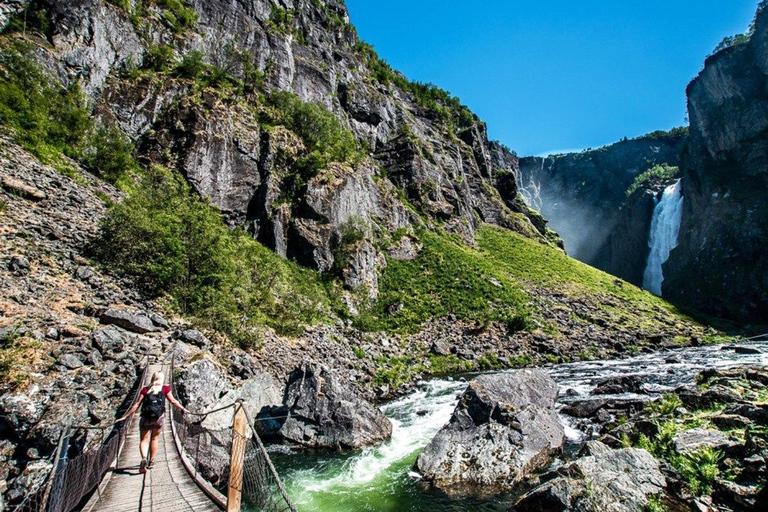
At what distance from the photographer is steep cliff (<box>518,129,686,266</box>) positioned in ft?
375

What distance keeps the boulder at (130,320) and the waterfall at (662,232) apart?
106110 millimetres

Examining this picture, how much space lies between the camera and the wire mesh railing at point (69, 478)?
17.8ft

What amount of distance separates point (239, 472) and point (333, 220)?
28.6m

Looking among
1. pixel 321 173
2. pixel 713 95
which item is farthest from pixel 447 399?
pixel 713 95

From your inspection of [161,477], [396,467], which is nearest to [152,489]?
[161,477]

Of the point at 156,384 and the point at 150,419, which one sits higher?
the point at 156,384

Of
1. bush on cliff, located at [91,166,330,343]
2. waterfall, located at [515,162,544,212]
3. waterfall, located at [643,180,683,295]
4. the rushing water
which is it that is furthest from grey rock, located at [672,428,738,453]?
waterfall, located at [515,162,544,212]

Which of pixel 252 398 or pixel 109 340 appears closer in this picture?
pixel 109 340

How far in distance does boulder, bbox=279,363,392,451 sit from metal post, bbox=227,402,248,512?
20.9ft

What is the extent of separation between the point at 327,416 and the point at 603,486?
914cm

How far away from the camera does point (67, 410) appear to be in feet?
27.2

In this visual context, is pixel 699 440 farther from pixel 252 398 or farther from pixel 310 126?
pixel 310 126

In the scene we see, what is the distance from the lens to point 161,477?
7.62 metres

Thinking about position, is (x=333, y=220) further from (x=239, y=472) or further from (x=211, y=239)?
(x=239, y=472)
